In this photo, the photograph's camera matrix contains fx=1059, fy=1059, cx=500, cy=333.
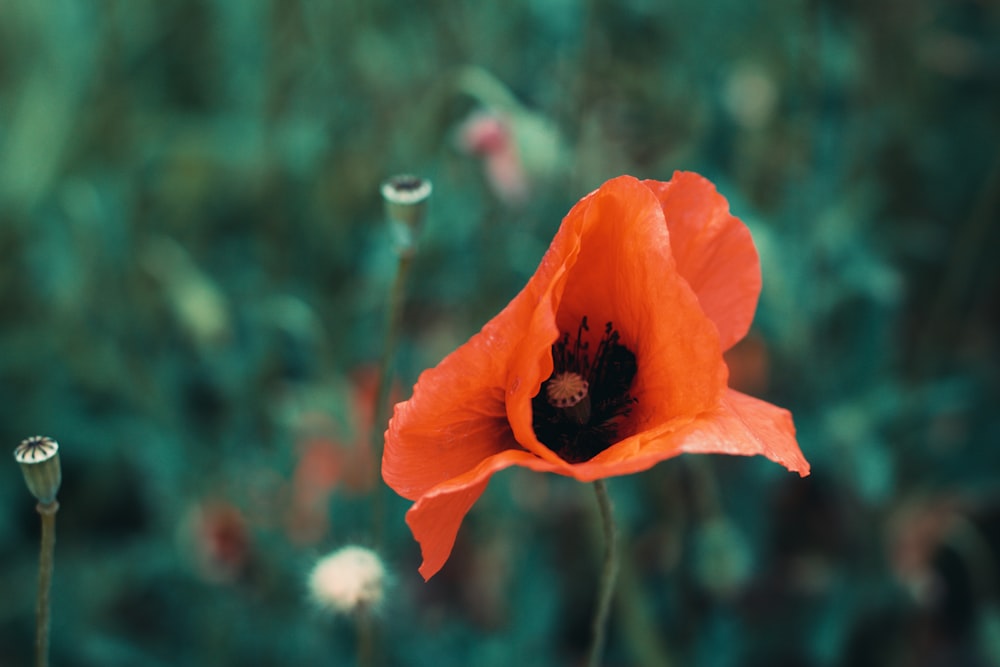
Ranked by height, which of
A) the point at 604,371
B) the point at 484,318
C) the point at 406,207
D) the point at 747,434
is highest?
the point at 484,318

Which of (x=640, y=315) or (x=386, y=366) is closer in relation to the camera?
(x=640, y=315)

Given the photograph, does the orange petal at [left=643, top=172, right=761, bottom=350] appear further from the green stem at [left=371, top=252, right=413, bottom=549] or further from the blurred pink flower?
the blurred pink flower

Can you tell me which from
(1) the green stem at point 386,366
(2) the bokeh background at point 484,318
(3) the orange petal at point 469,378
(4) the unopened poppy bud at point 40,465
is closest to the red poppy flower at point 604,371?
(3) the orange petal at point 469,378

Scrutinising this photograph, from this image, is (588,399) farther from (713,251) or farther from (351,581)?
(351,581)

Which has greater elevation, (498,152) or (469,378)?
(498,152)

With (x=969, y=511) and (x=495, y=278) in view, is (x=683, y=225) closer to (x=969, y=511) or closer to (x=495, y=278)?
(x=495, y=278)

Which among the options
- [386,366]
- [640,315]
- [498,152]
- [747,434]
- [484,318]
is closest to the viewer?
[747,434]

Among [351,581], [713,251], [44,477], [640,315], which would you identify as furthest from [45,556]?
[713,251]
